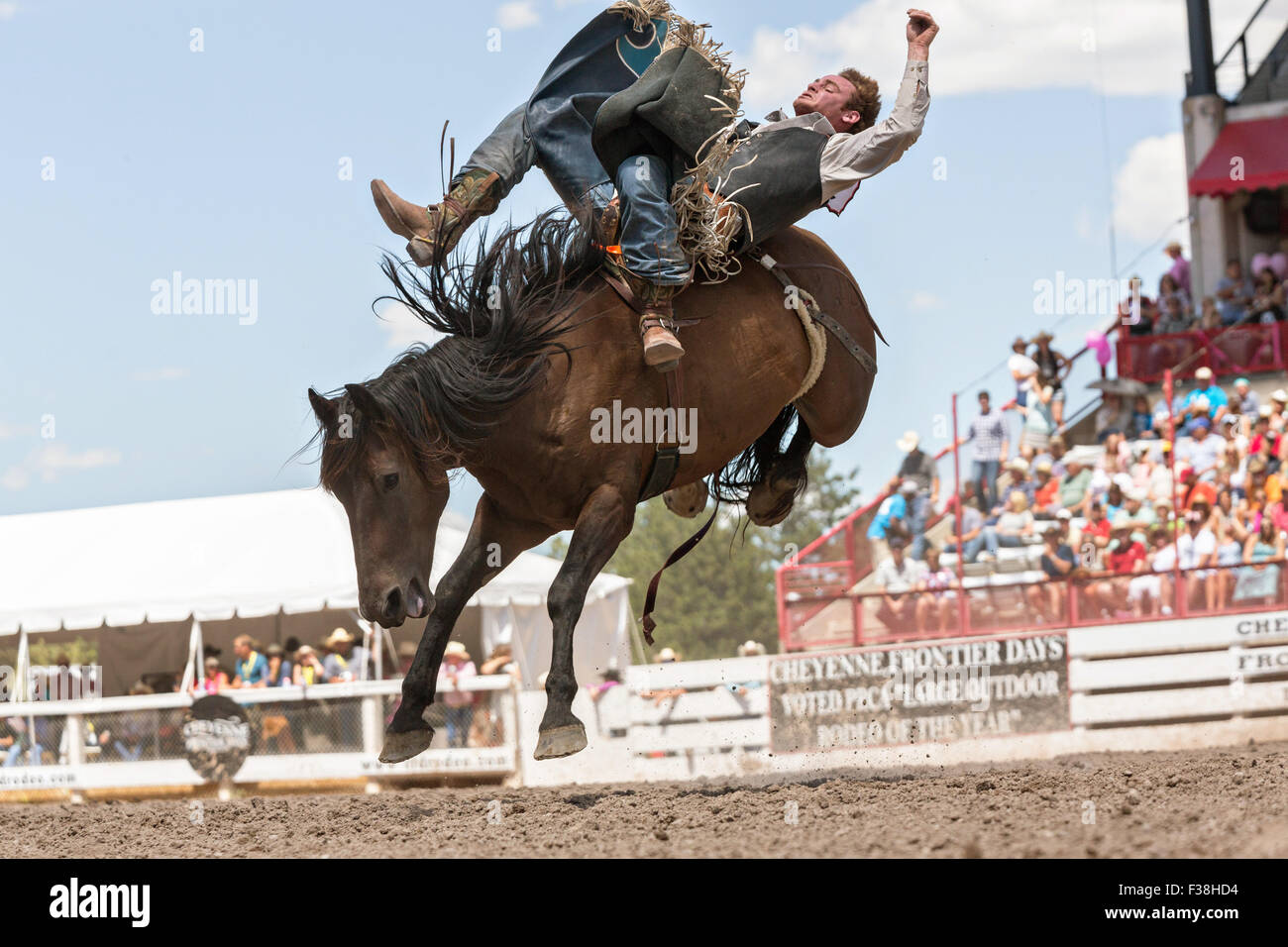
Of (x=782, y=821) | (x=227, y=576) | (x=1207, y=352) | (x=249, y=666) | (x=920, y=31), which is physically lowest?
(x=782, y=821)

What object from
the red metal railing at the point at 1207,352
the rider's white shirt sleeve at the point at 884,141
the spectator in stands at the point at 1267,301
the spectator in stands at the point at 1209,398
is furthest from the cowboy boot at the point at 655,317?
the spectator in stands at the point at 1267,301

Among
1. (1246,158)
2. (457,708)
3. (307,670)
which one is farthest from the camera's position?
(1246,158)

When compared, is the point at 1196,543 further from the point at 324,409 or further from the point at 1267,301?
the point at 324,409

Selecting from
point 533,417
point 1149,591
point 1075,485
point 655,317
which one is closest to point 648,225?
point 655,317

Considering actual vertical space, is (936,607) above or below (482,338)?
below

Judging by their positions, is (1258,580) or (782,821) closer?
(782,821)

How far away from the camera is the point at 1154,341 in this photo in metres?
16.4

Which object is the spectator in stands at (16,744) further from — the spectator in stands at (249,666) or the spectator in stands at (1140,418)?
the spectator in stands at (1140,418)

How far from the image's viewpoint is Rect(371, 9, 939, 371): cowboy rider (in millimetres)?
4969

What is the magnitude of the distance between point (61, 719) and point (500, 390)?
852 cm

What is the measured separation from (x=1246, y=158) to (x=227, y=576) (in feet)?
47.8

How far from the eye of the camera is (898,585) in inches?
506
